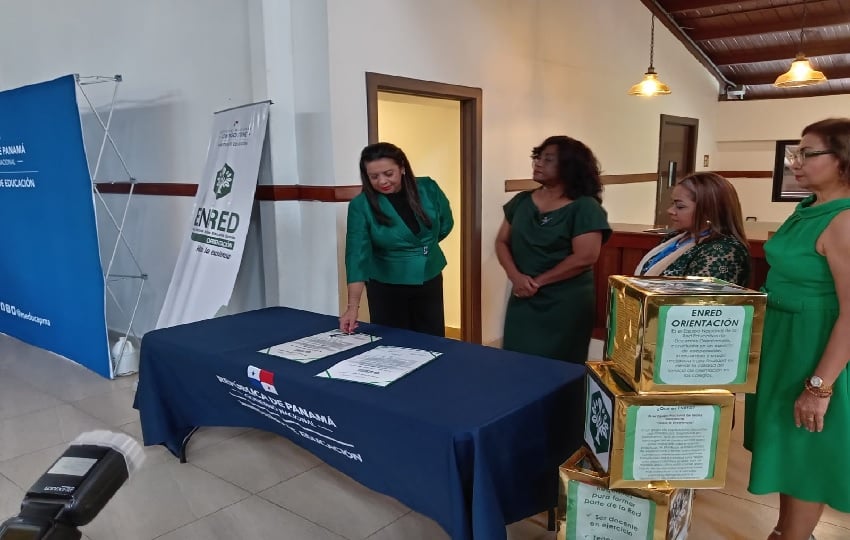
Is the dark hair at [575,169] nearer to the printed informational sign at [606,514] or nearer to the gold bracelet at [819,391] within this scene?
the gold bracelet at [819,391]

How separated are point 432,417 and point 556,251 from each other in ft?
3.81

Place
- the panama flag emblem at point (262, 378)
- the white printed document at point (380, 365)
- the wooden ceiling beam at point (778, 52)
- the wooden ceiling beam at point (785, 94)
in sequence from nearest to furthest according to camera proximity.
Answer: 1. the white printed document at point (380, 365)
2. the panama flag emblem at point (262, 378)
3. the wooden ceiling beam at point (778, 52)
4. the wooden ceiling beam at point (785, 94)

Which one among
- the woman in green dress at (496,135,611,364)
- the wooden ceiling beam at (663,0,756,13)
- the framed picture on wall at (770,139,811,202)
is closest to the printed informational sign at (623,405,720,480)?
the woman in green dress at (496,135,611,364)

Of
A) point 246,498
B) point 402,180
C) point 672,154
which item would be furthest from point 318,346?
point 672,154

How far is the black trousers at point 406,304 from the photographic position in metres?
2.47

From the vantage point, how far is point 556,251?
2328 millimetres

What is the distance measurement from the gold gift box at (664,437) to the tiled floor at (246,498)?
2.48 feet

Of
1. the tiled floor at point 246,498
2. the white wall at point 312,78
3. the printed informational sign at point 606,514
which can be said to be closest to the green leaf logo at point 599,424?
the printed informational sign at point 606,514

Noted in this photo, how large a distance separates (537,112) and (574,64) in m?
0.67

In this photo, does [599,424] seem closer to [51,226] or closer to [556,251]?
[556,251]

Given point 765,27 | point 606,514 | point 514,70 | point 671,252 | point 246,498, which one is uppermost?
point 765,27

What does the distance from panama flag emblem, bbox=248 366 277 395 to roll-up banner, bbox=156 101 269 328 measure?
4.38ft

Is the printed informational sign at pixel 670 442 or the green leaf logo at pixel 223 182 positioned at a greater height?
the green leaf logo at pixel 223 182

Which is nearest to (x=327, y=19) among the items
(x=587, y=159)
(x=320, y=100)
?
(x=320, y=100)
